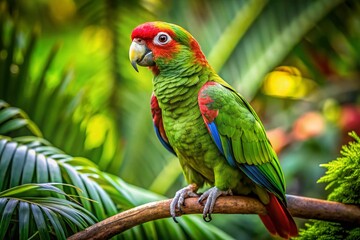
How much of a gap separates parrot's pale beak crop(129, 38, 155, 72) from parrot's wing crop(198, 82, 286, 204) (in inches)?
10.3

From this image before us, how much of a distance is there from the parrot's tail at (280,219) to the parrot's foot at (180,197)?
1.00 ft

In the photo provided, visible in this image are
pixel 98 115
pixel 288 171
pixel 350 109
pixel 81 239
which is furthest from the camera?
pixel 350 109

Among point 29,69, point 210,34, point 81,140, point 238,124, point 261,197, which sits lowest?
point 81,140

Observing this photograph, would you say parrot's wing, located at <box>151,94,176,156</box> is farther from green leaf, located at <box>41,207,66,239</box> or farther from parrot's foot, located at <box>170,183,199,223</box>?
green leaf, located at <box>41,207,66,239</box>

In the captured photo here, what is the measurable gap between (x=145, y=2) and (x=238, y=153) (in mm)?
2178

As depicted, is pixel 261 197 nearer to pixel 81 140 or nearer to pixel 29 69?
pixel 81 140

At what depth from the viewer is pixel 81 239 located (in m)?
1.75

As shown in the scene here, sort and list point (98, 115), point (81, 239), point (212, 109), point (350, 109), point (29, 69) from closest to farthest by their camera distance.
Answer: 1. point (81, 239)
2. point (212, 109)
3. point (29, 69)
4. point (98, 115)
5. point (350, 109)

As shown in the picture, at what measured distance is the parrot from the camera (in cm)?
203

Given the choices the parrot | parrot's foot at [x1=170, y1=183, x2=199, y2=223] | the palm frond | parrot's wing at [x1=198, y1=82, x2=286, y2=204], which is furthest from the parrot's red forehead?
the palm frond

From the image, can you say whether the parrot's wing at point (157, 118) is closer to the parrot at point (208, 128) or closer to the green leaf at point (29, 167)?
the parrot at point (208, 128)

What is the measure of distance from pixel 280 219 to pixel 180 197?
40 cm

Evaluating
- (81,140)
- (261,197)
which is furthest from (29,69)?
(261,197)

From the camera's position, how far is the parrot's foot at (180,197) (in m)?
1.91
